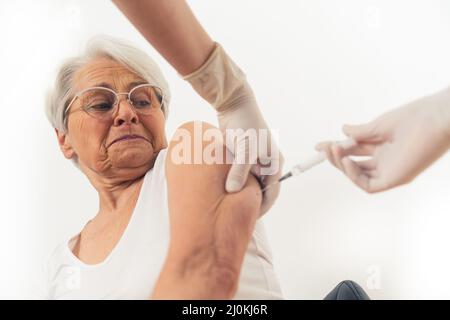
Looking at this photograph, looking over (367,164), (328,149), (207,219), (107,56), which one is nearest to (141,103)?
(107,56)

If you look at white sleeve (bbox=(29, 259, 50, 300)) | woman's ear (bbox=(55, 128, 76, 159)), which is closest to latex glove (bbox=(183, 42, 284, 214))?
woman's ear (bbox=(55, 128, 76, 159))

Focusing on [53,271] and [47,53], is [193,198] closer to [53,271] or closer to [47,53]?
[53,271]

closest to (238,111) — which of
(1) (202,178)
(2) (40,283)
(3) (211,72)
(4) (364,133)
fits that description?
(3) (211,72)

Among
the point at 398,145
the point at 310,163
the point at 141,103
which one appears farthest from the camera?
the point at 141,103

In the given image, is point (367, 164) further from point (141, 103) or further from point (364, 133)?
point (141, 103)

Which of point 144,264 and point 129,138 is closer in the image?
point 144,264

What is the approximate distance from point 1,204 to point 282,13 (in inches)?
39.5

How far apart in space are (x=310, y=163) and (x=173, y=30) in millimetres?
491

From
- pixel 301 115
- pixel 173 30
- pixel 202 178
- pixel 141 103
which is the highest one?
pixel 173 30

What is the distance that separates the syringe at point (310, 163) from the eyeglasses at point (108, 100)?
1.38ft

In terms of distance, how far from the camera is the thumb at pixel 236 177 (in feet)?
4.48

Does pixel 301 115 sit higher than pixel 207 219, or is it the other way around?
pixel 301 115

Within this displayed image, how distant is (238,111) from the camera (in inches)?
58.5

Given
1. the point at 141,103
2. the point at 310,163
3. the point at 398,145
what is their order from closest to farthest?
the point at 398,145, the point at 310,163, the point at 141,103
